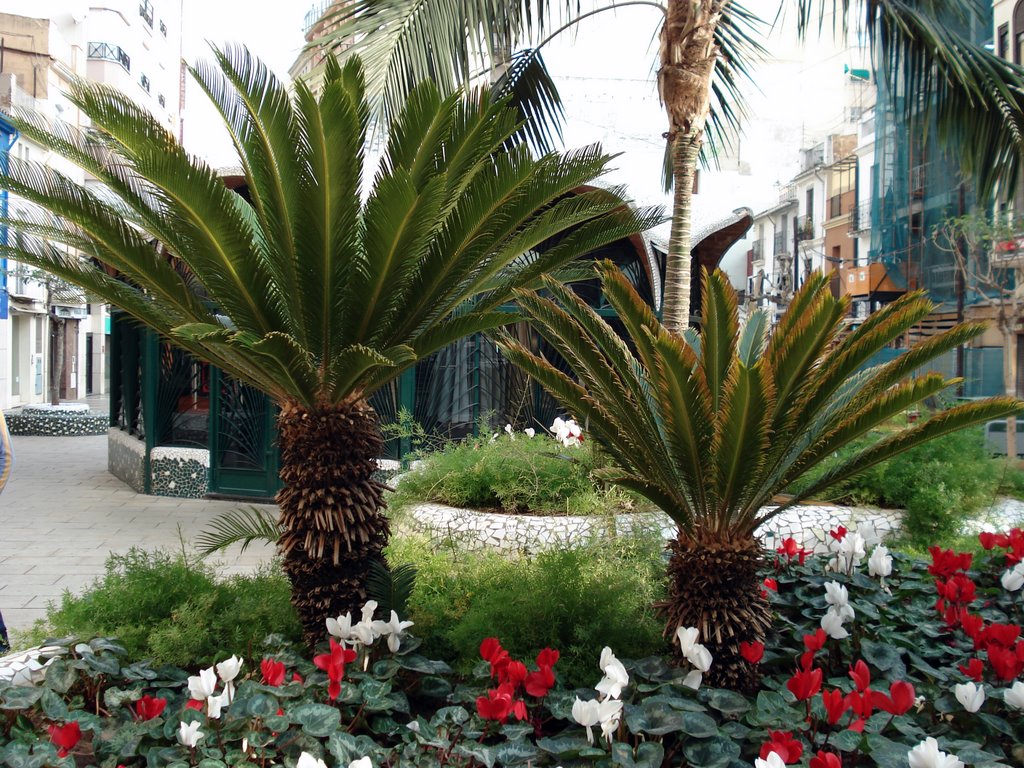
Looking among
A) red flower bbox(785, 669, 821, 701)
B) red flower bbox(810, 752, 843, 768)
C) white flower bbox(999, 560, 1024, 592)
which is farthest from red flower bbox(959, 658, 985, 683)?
white flower bbox(999, 560, 1024, 592)

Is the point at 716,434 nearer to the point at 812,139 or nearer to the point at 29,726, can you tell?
the point at 29,726

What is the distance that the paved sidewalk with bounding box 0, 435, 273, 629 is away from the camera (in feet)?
23.2

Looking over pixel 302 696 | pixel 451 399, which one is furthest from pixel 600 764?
pixel 451 399

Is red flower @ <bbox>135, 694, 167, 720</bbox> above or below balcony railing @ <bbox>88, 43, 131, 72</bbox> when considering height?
below

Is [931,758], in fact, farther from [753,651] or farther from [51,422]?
[51,422]

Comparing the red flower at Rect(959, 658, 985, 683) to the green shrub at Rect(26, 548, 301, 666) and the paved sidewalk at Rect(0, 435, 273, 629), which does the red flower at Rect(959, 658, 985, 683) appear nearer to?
the green shrub at Rect(26, 548, 301, 666)

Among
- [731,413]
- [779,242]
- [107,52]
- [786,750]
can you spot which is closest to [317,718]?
[786,750]

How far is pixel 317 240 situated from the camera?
13.0 feet

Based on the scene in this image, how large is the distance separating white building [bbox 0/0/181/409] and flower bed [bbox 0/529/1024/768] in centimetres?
1231

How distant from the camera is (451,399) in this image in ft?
34.6

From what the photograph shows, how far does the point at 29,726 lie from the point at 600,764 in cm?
224

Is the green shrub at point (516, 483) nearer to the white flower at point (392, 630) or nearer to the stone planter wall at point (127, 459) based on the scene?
the white flower at point (392, 630)

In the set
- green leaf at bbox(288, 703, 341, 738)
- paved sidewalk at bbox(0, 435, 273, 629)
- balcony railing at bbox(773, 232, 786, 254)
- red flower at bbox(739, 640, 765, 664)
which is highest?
balcony railing at bbox(773, 232, 786, 254)

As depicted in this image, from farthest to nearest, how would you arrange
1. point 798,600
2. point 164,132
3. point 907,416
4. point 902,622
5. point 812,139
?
1. point 812,139
2. point 907,416
3. point 798,600
4. point 902,622
5. point 164,132
